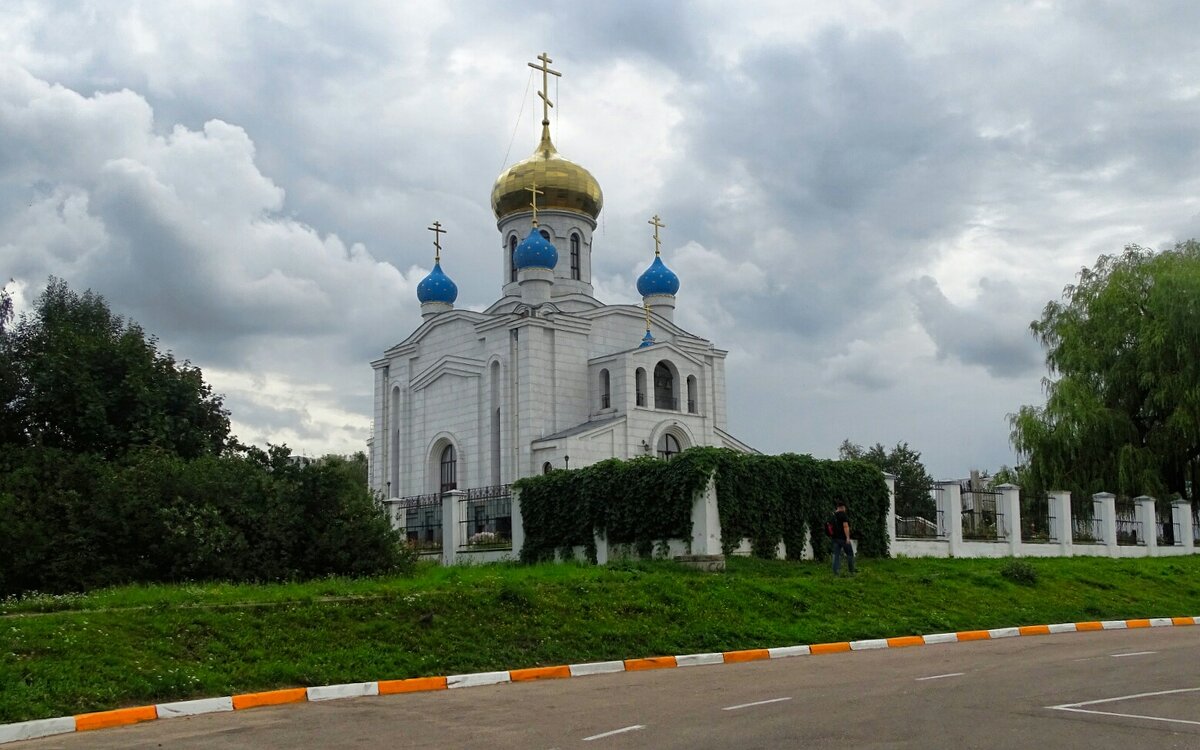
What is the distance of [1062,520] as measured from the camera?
27.5 meters

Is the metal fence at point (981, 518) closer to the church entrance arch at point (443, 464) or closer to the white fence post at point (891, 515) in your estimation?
the white fence post at point (891, 515)

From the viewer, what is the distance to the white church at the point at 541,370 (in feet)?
122

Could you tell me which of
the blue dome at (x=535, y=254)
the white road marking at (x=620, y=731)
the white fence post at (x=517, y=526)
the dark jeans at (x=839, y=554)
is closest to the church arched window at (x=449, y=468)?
the blue dome at (x=535, y=254)

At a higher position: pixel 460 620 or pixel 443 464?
pixel 443 464

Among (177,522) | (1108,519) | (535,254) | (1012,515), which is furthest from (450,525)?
(1108,519)

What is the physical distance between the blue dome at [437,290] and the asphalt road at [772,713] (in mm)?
33051

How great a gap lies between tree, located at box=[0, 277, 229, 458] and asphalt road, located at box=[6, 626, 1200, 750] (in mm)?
13202

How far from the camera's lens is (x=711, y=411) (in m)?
40.2

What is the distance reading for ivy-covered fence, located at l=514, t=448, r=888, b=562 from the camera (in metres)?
20.8

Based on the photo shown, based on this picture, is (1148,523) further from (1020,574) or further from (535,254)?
(535,254)

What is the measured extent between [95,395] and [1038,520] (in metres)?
21.2

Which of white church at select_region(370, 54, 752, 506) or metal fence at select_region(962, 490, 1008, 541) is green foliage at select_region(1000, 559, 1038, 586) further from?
white church at select_region(370, 54, 752, 506)

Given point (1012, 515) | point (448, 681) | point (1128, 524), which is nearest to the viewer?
point (448, 681)

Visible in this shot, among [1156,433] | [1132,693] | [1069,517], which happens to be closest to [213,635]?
[1132,693]
